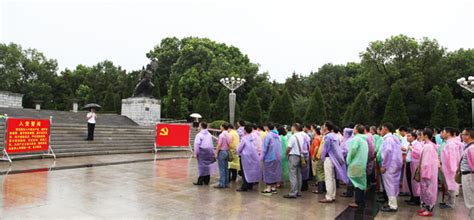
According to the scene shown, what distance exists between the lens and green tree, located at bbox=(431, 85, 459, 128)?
28.1m

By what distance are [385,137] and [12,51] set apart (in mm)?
43749

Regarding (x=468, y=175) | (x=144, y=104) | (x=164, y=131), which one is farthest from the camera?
(x=144, y=104)

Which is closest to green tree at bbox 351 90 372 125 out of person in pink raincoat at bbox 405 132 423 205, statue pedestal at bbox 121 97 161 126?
statue pedestal at bbox 121 97 161 126

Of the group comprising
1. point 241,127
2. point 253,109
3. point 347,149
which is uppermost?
point 253,109

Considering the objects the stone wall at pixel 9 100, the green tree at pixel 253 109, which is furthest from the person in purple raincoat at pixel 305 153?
the stone wall at pixel 9 100

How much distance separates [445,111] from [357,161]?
26.3m

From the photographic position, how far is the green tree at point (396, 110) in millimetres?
29281

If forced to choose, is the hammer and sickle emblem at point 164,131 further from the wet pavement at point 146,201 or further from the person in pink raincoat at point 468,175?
the person in pink raincoat at point 468,175

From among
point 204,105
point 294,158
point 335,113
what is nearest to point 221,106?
point 204,105

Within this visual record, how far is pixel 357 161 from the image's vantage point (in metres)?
6.32

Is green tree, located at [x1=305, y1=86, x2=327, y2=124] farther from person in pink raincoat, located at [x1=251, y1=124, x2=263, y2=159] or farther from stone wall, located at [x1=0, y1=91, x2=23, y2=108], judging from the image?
A: stone wall, located at [x1=0, y1=91, x2=23, y2=108]

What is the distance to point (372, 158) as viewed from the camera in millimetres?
7414

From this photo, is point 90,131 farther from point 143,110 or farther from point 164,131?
point 143,110

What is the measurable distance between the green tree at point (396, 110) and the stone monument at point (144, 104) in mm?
18747
